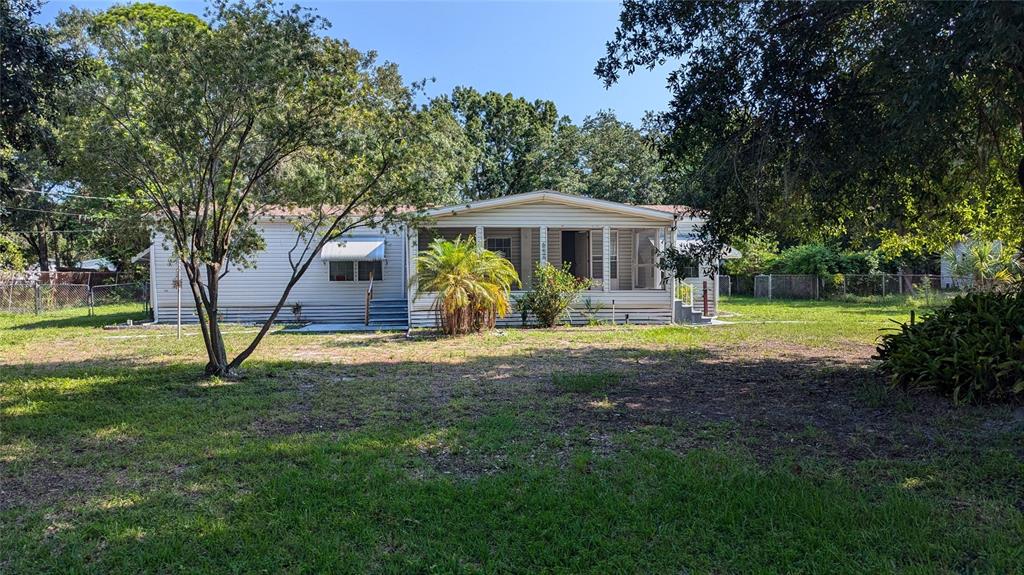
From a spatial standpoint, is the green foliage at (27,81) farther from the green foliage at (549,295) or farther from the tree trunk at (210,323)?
the green foliage at (549,295)

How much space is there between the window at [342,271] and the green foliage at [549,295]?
6.31 metres

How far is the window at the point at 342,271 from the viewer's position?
59.6 feet

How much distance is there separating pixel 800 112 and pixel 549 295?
8.37m

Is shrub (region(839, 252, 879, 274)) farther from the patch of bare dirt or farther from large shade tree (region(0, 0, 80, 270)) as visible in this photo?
large shade tree (region(0, 0, 80, 270))

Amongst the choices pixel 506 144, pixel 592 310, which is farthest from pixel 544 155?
pixel 592 310

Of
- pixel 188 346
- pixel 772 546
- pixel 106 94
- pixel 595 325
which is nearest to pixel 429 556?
pixel 772 546

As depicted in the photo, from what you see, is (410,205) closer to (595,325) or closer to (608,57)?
(608,57)

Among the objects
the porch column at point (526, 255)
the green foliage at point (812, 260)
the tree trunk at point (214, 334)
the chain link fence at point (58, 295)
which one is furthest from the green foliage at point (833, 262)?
the chain link fence at point (58, 295)

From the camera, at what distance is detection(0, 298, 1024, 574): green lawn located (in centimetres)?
307

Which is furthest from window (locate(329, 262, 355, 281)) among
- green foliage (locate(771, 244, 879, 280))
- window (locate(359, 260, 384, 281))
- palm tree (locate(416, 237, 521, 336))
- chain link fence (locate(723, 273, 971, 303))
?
green foliage (locate(771, 244, 879, 280))

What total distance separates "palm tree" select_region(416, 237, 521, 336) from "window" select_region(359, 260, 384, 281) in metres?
5.48

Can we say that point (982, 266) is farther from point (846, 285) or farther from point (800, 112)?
point (800, 112)

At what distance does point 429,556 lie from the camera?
3.04 metres

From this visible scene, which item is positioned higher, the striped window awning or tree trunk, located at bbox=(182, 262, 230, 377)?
the striped window awning
